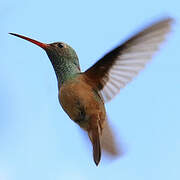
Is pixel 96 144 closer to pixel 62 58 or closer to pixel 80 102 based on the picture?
pixel 80 102

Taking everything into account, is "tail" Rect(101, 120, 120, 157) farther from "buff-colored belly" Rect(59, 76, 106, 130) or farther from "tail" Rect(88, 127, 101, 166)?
"tail" Rect(88, 127, 101, 166)

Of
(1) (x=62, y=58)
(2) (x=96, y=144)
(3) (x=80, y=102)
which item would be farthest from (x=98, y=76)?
(2) (x=96, y=144)

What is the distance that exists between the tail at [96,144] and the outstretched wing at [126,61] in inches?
10.7

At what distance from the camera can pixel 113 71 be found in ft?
8.09

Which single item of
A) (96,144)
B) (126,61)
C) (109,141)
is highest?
(126,61)

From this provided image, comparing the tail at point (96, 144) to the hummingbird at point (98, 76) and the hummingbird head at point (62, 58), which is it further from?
the hummingbird head at point (62, 58)

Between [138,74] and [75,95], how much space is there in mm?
468

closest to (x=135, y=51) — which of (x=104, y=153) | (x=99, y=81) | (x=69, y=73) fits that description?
(x=99, y=81)

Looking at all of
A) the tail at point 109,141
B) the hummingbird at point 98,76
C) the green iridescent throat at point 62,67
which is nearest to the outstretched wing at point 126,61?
the hummingbird at point 98,76

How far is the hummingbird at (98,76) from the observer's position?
2.11 m

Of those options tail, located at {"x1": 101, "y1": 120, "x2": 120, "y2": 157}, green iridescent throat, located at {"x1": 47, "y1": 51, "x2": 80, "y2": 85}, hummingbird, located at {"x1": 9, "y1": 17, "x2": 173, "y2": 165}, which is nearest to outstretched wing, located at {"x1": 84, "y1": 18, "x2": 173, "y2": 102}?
hummingbird, located at {"x1": 9, "y1": 17, "x2": 173, "y2": 165}

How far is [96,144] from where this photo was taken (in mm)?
2301

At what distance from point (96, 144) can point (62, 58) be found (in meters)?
0.76

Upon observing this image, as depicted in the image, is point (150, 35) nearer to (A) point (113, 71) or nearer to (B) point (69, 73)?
(A) point (113, 71)
